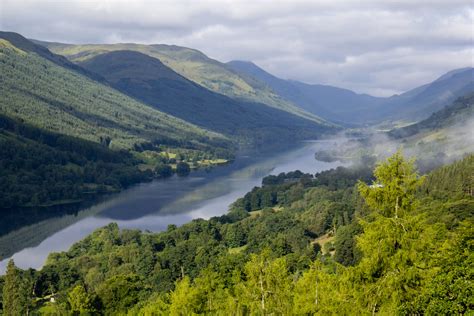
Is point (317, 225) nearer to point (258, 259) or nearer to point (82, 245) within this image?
point (82, 245)

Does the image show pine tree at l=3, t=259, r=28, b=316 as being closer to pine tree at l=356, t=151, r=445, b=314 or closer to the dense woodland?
the dense woodland

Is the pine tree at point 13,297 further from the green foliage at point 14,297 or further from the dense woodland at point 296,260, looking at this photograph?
the dense woodland at point 296,260

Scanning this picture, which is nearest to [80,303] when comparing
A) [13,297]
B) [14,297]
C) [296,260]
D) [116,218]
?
[13,297]

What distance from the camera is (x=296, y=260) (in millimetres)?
84188

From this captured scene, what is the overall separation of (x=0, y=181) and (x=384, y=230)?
179 m

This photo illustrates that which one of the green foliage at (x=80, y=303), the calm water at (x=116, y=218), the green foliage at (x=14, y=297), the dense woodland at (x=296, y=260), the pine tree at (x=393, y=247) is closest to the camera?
the pine tree at (x=393, y=247)

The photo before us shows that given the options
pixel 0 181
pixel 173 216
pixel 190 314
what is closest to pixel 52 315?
pixel 190 314

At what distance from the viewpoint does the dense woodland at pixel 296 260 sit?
23.5m

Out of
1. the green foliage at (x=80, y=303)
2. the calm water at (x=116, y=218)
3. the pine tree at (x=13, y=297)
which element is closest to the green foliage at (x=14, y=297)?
the pine tree at (x=13, y=297)

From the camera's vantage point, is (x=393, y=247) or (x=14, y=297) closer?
(x=393, y=247)

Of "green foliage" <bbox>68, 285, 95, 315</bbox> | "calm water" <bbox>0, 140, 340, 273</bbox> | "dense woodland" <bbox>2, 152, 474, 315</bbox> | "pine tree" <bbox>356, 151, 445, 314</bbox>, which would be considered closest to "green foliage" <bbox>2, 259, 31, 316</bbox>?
"dense woodland" <bbox>2, 152, 474, 315</bbox>

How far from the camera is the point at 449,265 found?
2339 cm

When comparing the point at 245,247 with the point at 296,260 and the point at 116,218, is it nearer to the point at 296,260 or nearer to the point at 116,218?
the point at 296,260

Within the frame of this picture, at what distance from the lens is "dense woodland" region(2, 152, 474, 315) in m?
23.5
